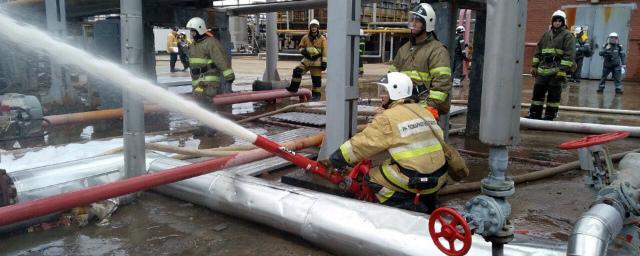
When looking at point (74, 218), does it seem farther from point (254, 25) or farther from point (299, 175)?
point (254, 25)

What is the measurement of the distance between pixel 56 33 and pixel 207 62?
1898 millimetres

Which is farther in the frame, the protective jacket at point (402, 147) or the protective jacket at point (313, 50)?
the protective jacket at point (313, 50)

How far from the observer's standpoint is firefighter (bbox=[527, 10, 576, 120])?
729 cm

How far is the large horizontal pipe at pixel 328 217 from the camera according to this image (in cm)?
259

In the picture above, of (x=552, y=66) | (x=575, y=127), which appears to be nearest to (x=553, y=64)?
(x=552, y=66)

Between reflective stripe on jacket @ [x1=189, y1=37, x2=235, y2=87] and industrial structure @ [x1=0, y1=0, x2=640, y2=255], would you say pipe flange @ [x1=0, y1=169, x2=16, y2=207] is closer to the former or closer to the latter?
industrial structure @ [x1=0, y1=0, x2=640, y2=255]

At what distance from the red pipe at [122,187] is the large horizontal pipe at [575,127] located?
445cm

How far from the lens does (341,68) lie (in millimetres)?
3938

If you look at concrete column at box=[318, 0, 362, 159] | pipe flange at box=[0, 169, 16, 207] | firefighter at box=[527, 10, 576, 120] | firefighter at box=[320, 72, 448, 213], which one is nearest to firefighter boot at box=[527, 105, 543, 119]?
firefighter at box=[527, 10, 576, 120]

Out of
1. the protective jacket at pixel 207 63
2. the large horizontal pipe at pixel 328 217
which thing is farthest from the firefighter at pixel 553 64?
the large horizontal pipe at pixel 328 217

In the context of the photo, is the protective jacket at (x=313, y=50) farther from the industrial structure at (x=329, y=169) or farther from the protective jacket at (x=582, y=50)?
the protective jacket at (x=582, y=50)

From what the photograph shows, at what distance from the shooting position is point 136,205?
3.93 meters

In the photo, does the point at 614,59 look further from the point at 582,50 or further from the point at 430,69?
the point at 430,69

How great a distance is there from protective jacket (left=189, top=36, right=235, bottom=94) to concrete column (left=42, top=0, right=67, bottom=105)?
1.61 metres
